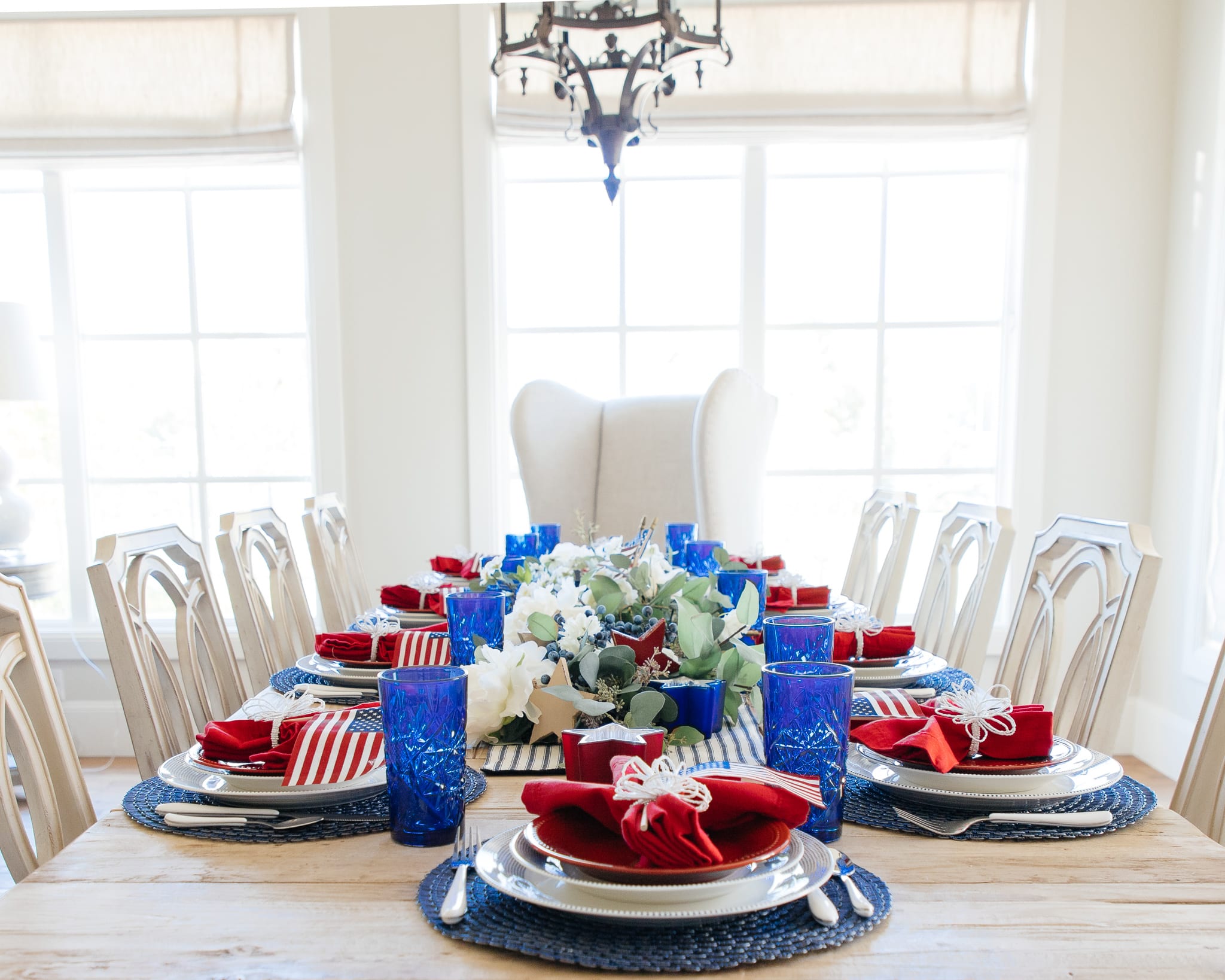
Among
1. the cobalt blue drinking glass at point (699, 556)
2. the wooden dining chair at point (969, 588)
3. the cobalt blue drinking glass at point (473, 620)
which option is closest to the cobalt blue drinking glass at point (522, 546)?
the cobalt blue drinking glass at point (699, 556)

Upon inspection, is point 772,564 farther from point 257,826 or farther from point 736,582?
point 257,826

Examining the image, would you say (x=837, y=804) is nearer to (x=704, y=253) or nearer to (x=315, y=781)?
(x=315, y=781)

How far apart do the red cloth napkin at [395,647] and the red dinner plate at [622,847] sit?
0.53 meters

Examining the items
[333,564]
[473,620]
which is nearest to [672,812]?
[473,620]

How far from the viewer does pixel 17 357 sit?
298cm

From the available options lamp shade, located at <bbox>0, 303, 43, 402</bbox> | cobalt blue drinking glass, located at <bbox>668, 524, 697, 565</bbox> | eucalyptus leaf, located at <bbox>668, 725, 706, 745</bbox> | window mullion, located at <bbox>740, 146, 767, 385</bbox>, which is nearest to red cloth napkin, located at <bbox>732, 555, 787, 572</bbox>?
cobalt blue drinking glass, located at <bbox>668, 524, 697, 565</bbox>

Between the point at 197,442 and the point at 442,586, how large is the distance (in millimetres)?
2087

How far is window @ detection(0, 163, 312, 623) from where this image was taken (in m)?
3.47

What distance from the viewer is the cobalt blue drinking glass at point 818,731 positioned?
0.75 metres

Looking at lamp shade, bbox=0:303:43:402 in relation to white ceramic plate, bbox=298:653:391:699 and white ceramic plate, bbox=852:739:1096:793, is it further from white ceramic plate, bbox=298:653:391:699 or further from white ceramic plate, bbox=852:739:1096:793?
white ceramic plate, bbox=852:739:1096:793

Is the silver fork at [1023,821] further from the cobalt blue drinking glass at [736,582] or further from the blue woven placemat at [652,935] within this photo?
the cobalt blue drinking glass at [736,582]

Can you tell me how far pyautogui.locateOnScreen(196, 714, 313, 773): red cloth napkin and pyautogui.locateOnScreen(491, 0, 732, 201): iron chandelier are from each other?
1.37m

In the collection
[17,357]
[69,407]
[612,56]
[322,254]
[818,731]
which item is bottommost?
[818,731]

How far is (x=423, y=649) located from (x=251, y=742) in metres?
0.32
